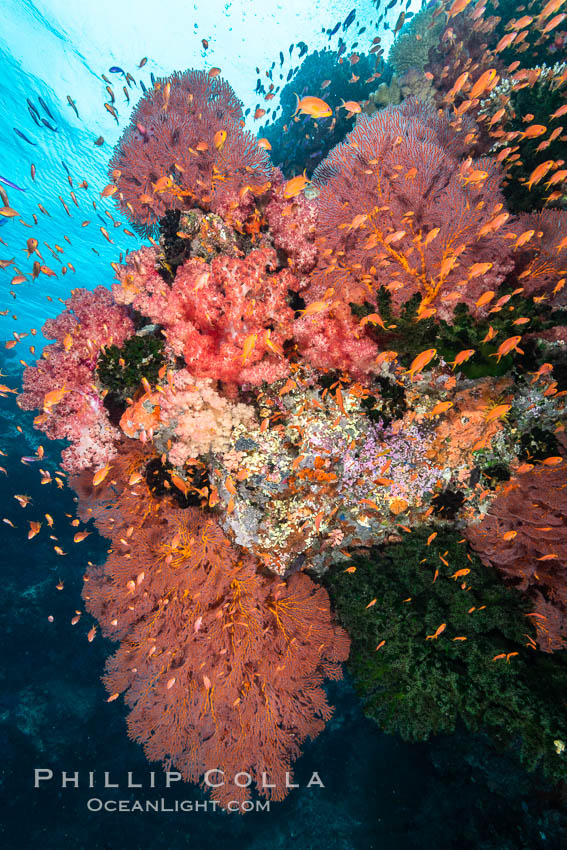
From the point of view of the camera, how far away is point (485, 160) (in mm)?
4570

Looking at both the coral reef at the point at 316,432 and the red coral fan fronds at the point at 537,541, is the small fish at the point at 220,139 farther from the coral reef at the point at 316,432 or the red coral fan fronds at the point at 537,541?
the red coral fan fronds at the point at 537,541

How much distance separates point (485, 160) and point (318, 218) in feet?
7.43

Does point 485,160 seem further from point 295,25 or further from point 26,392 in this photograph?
point 295,25

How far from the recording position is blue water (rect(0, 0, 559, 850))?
7.84 meters

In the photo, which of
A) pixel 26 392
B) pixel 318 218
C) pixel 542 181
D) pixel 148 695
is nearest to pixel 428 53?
pixel 542 181

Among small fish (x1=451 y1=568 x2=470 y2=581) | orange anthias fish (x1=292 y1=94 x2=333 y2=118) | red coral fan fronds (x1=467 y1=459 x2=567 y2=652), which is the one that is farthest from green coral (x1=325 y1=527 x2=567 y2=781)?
orange anthias fish (x1=292 y1=94 x2=333 y2=118)

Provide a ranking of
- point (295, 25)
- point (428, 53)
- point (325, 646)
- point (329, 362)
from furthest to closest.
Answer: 1. point (295, 25)
2. point (428, 53)
3. point (325, 646)
4. point (329, 362)

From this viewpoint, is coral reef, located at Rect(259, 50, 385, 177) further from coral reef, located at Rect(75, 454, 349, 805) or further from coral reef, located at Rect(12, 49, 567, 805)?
coral reef, located at Rect(75, 454, 349, 805)

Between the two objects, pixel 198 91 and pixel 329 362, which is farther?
pixel 198 91

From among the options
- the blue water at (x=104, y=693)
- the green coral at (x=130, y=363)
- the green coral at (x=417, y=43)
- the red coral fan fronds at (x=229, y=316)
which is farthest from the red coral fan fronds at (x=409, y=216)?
the green coral at (x=417, y=43)

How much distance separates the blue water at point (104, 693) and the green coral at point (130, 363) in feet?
12.6

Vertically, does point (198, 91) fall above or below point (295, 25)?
below

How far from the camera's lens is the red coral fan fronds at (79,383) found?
17.5ft

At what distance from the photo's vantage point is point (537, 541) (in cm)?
441
